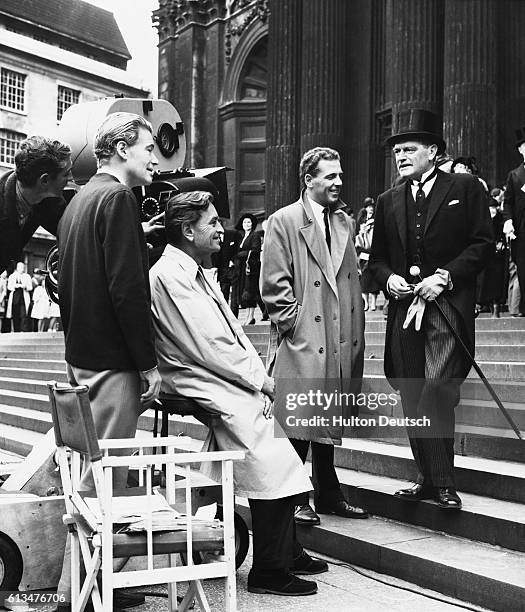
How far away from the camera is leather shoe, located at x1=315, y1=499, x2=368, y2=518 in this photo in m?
5.19

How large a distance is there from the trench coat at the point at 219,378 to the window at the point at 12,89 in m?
39.9

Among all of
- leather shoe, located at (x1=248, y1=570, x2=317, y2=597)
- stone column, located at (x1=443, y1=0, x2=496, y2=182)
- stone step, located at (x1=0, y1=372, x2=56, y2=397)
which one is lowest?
leather shoe, located at (x1=248, y1=570, x2=317, y2=597)

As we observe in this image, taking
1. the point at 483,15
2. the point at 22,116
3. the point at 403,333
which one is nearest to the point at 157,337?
the point at 403,333

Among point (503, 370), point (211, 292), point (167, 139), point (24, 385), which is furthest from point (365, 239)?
point (211, 292)

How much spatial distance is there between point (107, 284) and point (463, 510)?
220 centimetres

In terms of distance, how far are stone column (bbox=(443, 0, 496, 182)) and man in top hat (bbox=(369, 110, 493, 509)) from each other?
983 centimetres

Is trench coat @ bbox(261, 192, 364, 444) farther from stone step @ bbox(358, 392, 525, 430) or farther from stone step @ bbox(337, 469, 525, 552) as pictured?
stone step @ bbox(358, 392, 525, 430)

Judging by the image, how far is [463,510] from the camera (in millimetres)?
4723

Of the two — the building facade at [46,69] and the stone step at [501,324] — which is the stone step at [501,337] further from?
the building facade at [46,69]

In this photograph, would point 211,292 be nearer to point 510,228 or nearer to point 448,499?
point 448,499

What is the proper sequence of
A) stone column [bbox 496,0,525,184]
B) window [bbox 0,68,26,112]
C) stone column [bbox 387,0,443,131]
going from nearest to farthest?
stone column [bbox 387,0,443,131] < stone column [bbox 496,0,525,184] < window [bbox 0,68,26,112]

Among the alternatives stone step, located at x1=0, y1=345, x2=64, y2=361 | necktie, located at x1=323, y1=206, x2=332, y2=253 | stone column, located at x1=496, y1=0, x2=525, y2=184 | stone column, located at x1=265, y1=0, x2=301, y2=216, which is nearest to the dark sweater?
necktie, located at x1=323, y1=206, x2=332, y2=253

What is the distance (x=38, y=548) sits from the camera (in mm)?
4160

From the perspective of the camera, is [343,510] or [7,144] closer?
[343,510]
